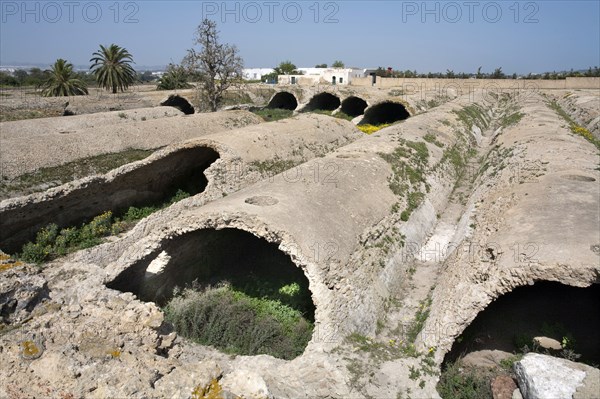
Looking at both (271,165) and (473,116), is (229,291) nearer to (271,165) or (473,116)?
(271,165)

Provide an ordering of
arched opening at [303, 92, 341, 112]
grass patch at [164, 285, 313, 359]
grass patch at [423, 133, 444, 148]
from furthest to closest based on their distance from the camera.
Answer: arched opening at [303, 92, 341, 112], grass patch at [423, 133, 444, 148], grass patch at [164, 285, 313, 359]

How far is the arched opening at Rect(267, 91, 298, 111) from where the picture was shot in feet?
177

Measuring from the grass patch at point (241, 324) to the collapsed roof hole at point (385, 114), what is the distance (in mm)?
31377

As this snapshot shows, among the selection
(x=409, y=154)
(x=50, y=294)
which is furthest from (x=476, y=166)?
(x=50, y=294)

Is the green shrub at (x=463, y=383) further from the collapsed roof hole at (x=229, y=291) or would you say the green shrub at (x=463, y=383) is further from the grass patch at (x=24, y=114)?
the grass patch at (x=24, y=114)

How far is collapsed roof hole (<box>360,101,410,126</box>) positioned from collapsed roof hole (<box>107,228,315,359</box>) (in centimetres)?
2916

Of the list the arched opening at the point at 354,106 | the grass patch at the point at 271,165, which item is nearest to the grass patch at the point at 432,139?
the grass patch at the point at 271,165

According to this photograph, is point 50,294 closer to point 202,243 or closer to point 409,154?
point 202,243

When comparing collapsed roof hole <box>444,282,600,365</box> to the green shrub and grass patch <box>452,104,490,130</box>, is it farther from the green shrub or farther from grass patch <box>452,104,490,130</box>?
grass patch <box>452,104,490,130</box>

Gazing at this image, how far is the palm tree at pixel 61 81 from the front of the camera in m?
47.4

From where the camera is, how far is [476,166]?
25.2 meters

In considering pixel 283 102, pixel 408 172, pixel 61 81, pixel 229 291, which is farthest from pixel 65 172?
pixel 283 102

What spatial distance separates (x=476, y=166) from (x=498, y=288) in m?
17.0

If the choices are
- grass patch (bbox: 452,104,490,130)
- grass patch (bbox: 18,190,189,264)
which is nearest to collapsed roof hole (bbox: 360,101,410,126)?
grass patch (bbox: 452,104,490,130)
